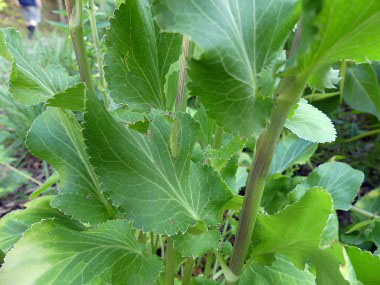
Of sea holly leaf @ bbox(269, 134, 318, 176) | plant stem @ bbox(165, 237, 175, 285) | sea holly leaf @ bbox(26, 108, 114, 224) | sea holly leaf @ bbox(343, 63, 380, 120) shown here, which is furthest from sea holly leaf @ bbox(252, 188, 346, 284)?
sea holly leaf @ bbox(343, 63, 380, 120)

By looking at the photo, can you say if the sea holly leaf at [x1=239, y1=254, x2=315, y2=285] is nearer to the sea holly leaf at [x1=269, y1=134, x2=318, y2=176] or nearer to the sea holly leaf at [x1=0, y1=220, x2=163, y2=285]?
the sea holly leaf at [x1=0, y1=220, x2=163, y2=285]

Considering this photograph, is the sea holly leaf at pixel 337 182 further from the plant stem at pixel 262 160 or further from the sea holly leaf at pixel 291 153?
the plant stem at pixel 262 160

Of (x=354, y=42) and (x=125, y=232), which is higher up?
(x=354, y=42)

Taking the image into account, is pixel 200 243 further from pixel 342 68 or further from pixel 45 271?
pixel 342 68

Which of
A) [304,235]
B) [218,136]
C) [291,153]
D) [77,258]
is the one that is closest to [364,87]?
[291,153]

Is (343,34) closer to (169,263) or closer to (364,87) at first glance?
(169,263)

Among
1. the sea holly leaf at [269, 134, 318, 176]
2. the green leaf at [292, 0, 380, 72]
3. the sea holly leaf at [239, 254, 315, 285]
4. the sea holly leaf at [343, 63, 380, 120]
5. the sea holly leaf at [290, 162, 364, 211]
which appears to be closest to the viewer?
the green leaf at [292, 0, 380, 72]

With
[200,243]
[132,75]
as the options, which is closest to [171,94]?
[132,75]
